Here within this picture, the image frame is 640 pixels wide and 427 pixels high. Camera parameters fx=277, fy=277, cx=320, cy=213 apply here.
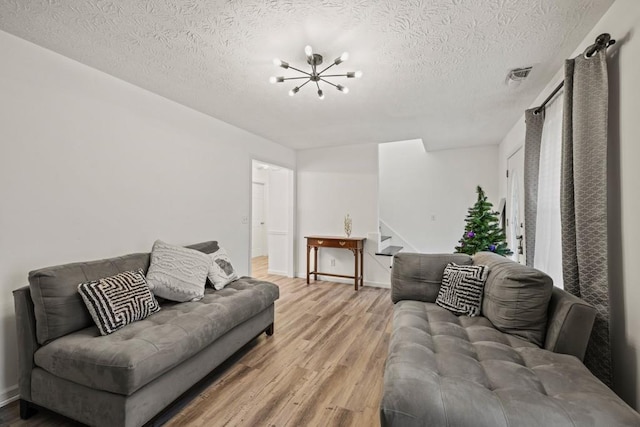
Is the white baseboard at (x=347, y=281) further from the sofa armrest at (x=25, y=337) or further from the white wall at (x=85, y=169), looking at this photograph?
the sofa armrest at (x=25, y=337)

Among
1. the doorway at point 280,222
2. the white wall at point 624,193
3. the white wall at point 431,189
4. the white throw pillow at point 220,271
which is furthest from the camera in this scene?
the doorway at point 280,222

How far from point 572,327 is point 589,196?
702mm

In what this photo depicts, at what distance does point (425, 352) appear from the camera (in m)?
1.46

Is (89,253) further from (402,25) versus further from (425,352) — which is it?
(402,25)

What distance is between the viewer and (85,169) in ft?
7.18

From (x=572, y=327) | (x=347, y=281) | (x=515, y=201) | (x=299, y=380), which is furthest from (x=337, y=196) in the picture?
(x=572, y=327)

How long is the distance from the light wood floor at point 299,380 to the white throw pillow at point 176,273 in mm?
663

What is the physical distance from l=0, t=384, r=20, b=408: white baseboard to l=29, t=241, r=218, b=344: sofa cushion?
1.92 feet

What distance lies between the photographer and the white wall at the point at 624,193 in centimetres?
132

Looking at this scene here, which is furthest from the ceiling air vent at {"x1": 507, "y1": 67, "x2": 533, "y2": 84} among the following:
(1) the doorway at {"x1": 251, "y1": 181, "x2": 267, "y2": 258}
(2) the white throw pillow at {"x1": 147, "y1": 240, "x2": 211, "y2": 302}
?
(1) the doorway at {"x1": 251, "y1": 181, "x2": 267, "y2": 258}

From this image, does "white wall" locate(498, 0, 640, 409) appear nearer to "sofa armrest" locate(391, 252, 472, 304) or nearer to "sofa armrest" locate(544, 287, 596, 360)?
"sofa armrest" locate(544, 287, 596, 360)

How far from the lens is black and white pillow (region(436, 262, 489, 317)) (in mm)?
2037

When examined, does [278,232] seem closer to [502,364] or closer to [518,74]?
[518,74]

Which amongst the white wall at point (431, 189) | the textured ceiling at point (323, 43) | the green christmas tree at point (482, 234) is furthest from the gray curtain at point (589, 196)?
the white wall at point (431, 189)
